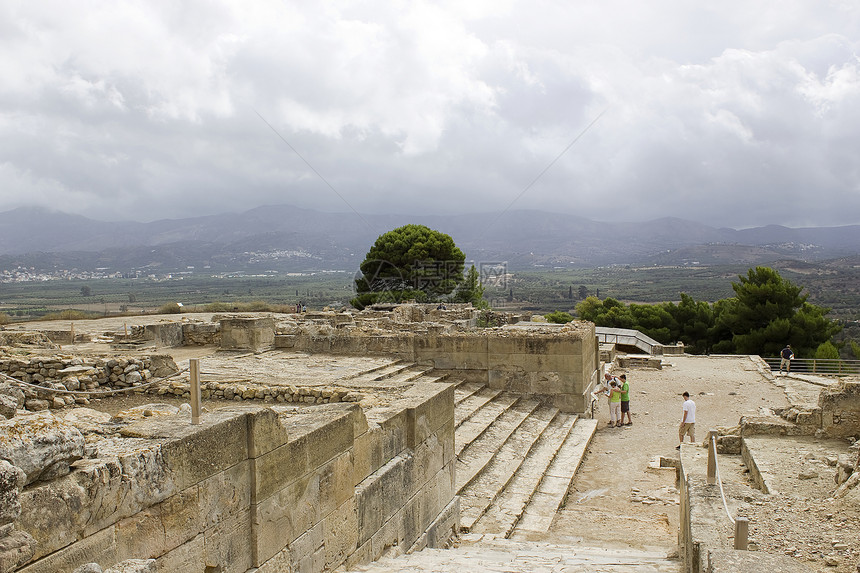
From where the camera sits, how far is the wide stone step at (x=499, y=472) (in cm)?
857

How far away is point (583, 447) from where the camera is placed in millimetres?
12055

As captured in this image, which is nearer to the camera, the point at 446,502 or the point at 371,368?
the point at 446,502

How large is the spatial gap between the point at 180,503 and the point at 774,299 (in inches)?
1436

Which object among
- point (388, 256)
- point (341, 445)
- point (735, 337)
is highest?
point (388, 256)

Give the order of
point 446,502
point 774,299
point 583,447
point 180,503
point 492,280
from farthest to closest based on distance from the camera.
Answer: point 492,280 → point 774,299 → point 583,447 → point 446,502 → point 180,503

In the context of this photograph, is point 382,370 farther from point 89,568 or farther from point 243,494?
point 89,568

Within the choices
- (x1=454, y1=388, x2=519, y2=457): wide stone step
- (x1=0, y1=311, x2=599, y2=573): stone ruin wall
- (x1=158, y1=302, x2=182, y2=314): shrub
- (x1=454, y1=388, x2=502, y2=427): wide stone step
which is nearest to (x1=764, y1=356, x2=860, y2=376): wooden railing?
(x1=454, y1=388, x2=519, y2=457): wide stone step

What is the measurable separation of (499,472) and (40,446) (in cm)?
747

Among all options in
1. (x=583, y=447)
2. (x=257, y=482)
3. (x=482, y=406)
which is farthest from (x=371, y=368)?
(x=257, y=482)

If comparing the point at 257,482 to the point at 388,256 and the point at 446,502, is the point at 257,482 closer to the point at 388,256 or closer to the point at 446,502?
the point at 446,502

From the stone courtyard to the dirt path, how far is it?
6 centimetres

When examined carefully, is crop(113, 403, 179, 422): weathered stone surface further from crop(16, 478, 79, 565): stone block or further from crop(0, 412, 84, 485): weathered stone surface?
crop(16, 478, 79, 565): stone block

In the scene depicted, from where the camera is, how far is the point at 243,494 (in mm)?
4699

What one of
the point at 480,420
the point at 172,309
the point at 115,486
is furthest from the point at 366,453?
the point at 172,309
